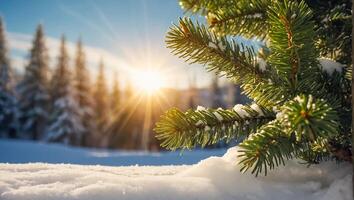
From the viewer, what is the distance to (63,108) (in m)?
43.9

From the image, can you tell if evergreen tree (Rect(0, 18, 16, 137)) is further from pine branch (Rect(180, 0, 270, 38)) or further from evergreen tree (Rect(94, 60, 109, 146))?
pine branch (Rect(180, 0, 270, 38))

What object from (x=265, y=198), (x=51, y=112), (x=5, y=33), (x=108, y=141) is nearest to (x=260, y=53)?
(x=265, y=198)

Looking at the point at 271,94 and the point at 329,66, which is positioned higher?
the point at 329,66

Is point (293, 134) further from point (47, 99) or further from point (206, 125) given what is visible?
point (47, 99)

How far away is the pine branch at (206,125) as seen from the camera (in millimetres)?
2150

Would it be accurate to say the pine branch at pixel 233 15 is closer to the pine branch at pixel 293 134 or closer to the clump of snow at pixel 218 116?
the clump of snow at pixel 218 116

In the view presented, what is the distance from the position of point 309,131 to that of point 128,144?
58056 millimetres

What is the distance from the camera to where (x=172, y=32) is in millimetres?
2182

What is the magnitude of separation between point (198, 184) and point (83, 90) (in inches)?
1823

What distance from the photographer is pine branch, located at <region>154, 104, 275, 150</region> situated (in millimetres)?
2150

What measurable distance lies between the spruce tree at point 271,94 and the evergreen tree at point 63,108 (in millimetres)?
42689

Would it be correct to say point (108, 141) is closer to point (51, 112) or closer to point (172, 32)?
point (51, 112)

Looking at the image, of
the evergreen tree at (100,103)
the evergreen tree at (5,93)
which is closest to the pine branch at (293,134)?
the evergreen tree at (5,93)

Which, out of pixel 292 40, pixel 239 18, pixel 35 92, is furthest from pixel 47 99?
pixel 292 40
